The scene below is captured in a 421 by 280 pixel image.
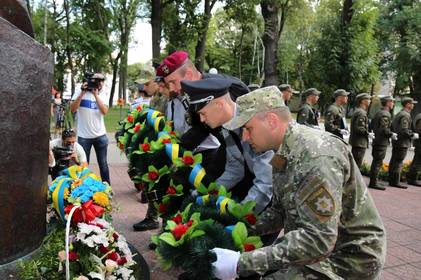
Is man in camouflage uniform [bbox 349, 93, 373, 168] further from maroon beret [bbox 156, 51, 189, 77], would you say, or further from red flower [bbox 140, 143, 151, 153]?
red flower [bbox 140, 143, 151, 153]

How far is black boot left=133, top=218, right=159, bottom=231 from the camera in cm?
527

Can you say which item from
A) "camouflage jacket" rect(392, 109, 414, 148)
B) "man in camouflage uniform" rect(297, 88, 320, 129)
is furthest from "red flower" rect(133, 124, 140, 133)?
"camouflage jacket" rect(392, 109, 414, 148)

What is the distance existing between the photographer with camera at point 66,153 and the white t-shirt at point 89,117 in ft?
1.31

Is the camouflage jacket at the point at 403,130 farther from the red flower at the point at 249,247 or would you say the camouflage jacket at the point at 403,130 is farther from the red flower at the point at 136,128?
the red flower at the point at 249,247

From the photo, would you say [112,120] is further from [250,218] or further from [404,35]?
[250,218]

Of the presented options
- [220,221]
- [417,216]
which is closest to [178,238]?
[220,221]

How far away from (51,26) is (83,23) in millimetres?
2576

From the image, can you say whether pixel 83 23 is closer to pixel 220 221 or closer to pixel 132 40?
pixel 132 40

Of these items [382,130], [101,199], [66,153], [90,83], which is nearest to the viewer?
[101,199]

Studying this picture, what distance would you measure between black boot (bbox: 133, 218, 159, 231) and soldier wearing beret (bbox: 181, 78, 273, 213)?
239cm

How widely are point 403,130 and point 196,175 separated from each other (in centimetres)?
756

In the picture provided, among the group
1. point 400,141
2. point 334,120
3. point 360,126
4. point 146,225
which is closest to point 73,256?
point 146,225

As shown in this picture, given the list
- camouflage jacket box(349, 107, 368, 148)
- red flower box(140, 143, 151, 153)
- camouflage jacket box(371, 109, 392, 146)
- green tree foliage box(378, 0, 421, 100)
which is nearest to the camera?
red flower box(140, 143, 151, 153)

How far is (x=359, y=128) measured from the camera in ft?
29.7
